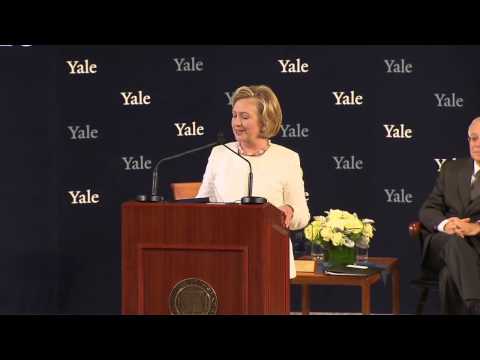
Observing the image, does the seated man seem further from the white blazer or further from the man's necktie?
the white blazer

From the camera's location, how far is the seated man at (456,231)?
5805 millimetres

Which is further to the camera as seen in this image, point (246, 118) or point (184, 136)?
point (184, 136)

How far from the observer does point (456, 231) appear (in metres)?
5.96

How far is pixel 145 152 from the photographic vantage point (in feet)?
23.2

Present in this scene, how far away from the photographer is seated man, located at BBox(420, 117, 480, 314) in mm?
5805

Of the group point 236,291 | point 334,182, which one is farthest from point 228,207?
point 334,182

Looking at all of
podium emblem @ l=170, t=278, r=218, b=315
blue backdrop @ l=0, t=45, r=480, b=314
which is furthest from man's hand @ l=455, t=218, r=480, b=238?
podium emblem @ l=170, t=278, r=218, b=315

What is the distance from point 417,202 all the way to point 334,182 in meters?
0.65

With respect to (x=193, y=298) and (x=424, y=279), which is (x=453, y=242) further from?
(x=193, y=298)

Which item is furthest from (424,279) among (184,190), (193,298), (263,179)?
(193,298)

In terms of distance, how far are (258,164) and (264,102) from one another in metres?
0.41

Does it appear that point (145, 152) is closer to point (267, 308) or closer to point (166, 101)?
point (166, 101)

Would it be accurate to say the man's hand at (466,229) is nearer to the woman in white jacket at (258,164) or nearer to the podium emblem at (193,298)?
the woman in white jacket at (258,164)

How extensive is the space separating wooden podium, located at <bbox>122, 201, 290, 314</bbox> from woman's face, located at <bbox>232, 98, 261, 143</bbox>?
1.48 m
